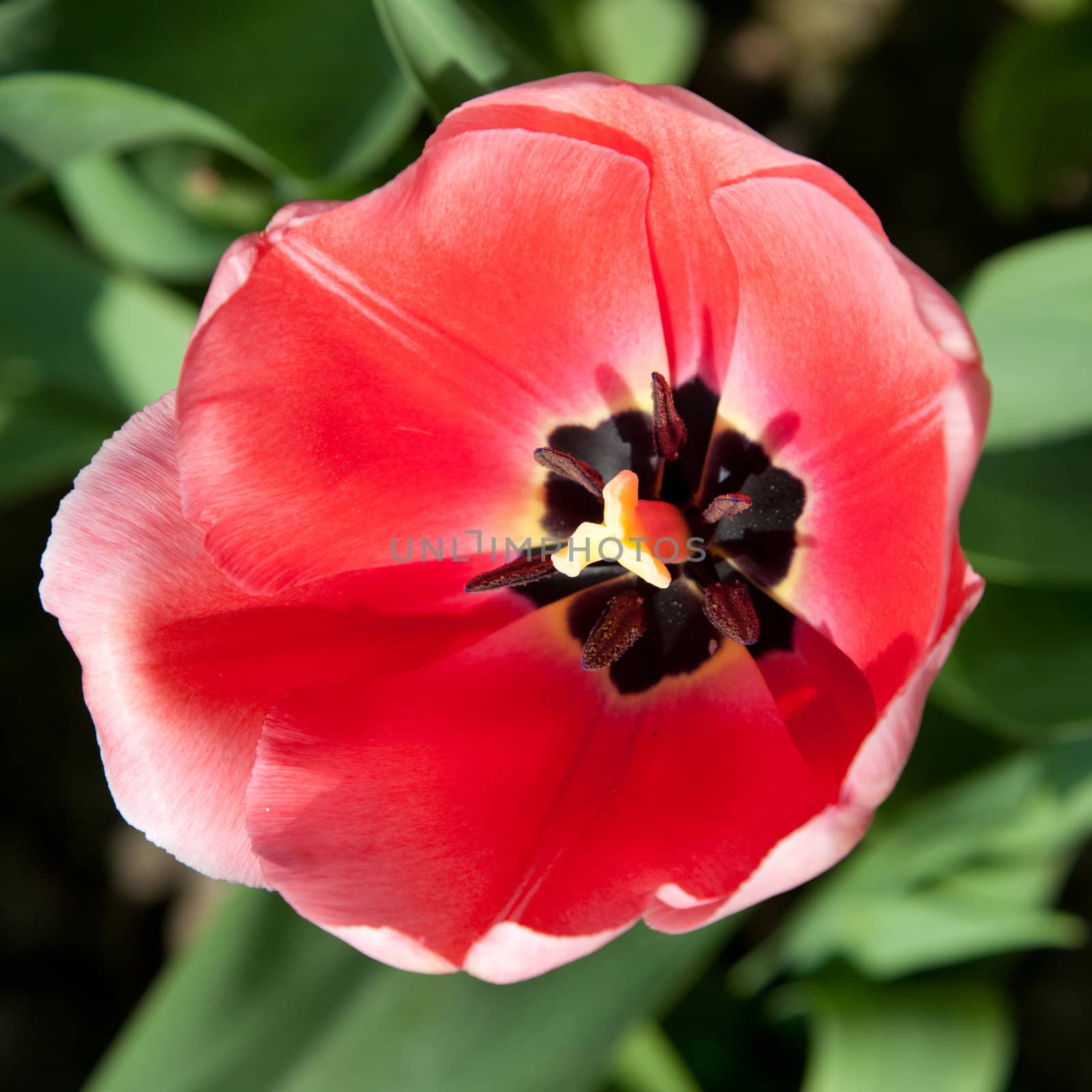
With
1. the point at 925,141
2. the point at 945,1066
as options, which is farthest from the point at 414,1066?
the point at 925,141

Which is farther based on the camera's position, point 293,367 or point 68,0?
point 68,0

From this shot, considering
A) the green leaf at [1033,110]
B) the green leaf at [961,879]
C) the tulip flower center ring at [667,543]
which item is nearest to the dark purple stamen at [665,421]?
the tulip flower center ring at [667,543]

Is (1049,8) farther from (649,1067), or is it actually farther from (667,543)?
(649,1067)

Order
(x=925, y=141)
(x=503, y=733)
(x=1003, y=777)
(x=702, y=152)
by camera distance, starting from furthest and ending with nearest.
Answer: (x=925, y=141)
(x=1003, y=777)
(x=503, y=733)
(x=702, y=152)

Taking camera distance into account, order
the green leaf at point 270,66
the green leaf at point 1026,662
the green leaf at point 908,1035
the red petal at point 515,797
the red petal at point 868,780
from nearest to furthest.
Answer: the red petal at point 868,780
the red petal at point 515,797
the green leaf at point 270,66
the green leaf at point 1026,662
the green leaf at point 908,1035

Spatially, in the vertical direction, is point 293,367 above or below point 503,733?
above

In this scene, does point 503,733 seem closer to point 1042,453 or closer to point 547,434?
point 547,434

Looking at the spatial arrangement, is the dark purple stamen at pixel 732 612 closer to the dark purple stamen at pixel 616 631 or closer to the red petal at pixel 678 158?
the dark purple stamen at pixel 616 631

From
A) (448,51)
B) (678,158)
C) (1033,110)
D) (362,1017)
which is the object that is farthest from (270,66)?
(1033,110)
